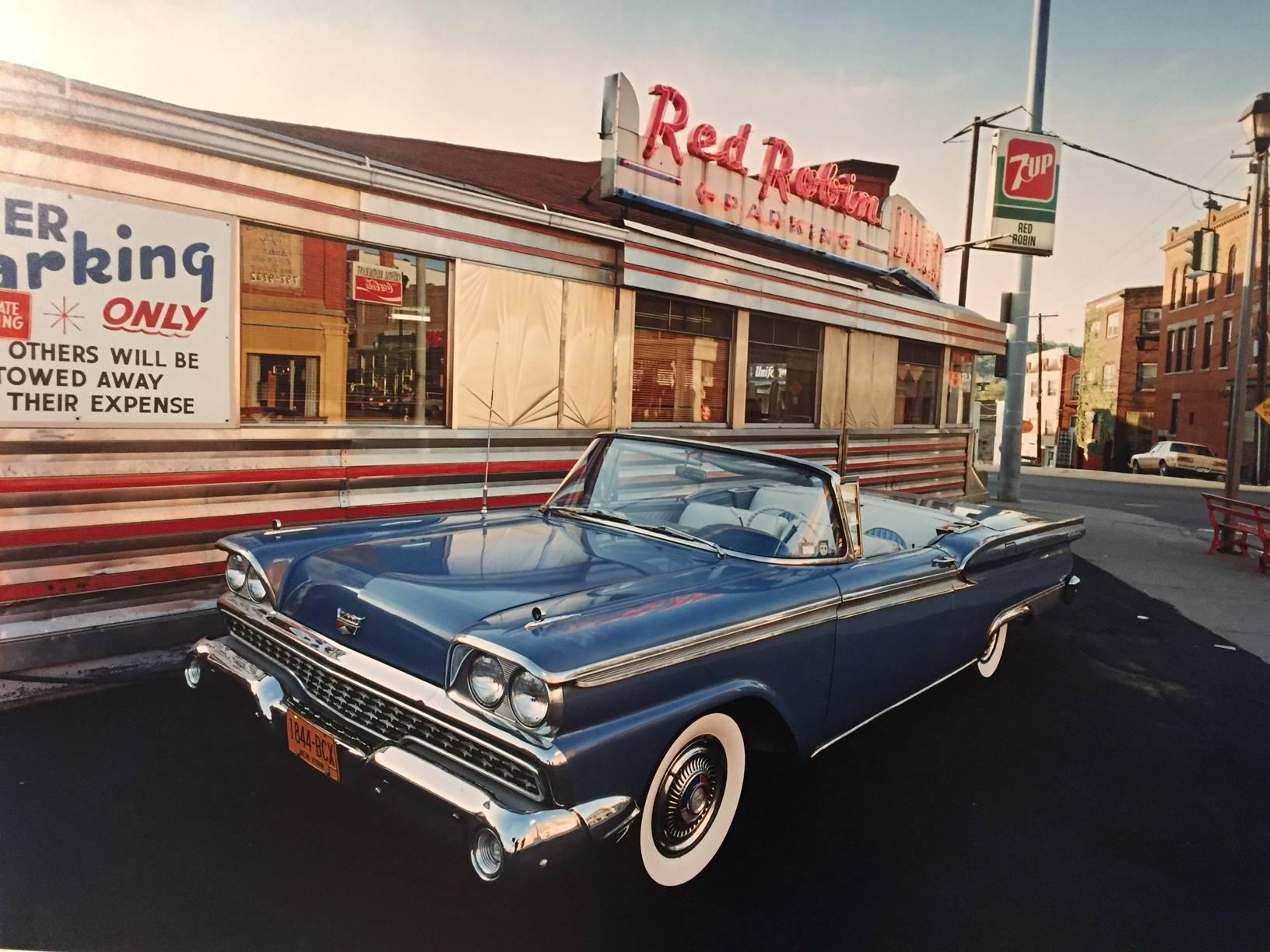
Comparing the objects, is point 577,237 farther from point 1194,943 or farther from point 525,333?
point 1194,943

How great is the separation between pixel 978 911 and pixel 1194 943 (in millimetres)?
639

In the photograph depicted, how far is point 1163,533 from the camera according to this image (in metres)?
12.5

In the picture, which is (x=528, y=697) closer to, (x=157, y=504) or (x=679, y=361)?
(x=157, y=504)

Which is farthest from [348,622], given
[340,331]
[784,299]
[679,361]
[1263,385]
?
[1263,385]

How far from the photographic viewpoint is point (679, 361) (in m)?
8.02

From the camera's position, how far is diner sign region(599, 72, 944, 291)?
7.45m

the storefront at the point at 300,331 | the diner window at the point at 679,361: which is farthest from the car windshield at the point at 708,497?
the diner window at the point at 679,361

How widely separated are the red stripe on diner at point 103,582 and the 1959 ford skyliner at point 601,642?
1705 millimetres

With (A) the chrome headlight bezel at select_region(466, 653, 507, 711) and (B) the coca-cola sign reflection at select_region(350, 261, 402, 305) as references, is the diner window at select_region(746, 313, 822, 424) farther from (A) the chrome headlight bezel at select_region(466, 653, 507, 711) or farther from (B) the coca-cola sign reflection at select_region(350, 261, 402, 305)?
(A) the chrome headlight bezel at select_region(466, 653, 507, 711)

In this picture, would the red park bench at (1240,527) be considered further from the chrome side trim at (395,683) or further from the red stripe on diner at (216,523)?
the chrome side trim at (395,683)

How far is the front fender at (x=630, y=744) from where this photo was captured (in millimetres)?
2213

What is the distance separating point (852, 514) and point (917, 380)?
8.85 meters

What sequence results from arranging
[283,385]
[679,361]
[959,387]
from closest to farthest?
[283,385], [679,361], [959,387]

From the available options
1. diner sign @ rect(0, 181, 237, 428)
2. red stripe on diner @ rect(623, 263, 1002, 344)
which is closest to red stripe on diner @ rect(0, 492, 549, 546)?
diner sign @ rect(0, 181, 237, 428)
